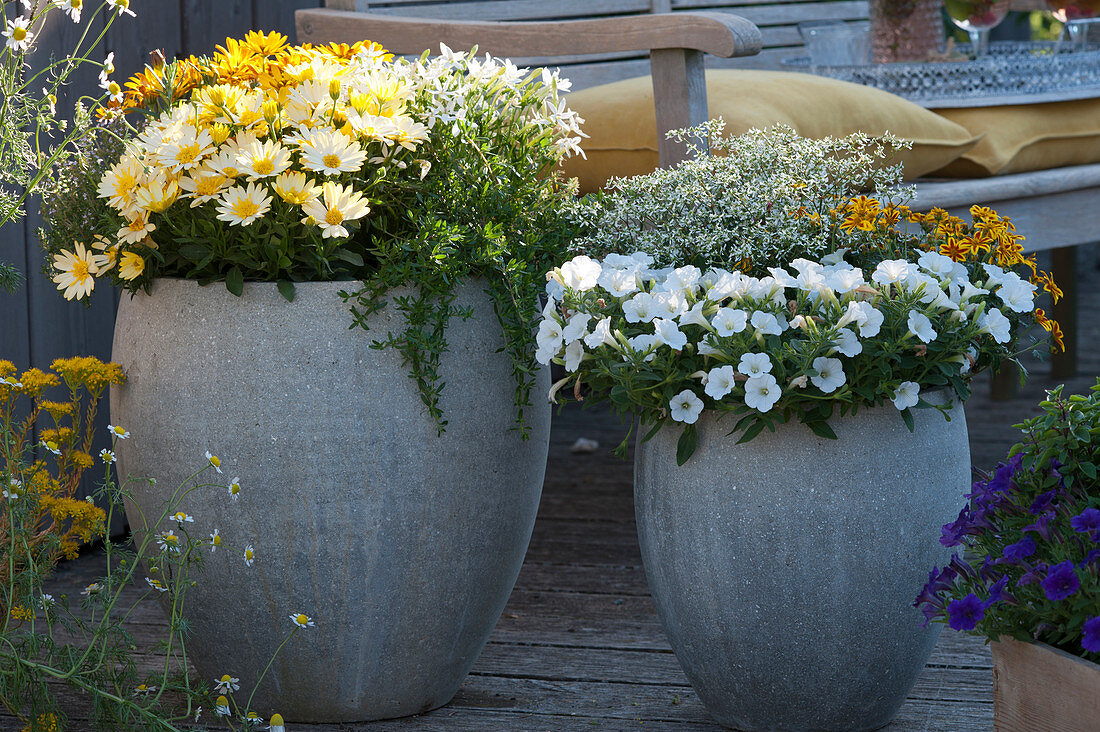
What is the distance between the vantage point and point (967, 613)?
1070 millimetres

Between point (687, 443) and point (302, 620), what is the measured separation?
1.54 feet

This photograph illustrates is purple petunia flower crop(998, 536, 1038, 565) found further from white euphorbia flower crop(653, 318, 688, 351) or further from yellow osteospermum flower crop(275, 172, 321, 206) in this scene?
yellow osteospermum flower crop(275, 172, 321, 206)

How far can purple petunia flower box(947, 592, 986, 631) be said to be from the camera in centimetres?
107

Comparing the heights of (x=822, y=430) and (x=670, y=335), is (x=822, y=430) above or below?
below

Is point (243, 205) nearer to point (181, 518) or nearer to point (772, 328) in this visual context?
point (181, 518)

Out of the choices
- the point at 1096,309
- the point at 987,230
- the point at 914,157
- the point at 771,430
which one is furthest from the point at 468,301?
the point at 1096,309

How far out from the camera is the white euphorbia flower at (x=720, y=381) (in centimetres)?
117

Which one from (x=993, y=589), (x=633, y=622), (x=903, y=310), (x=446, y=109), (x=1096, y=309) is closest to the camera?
(x=993, y=589)

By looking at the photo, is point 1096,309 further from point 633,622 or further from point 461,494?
point 461,494

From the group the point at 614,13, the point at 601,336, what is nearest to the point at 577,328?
the point at 601,336

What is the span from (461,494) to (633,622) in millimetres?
552

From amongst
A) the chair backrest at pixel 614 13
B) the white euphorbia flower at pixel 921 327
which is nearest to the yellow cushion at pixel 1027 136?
the chair backrest at pixel 614 13

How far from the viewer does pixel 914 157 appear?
194 centimetres

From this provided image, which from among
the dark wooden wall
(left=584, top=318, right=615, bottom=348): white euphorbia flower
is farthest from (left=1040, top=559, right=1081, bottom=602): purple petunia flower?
the dark wooden wall
